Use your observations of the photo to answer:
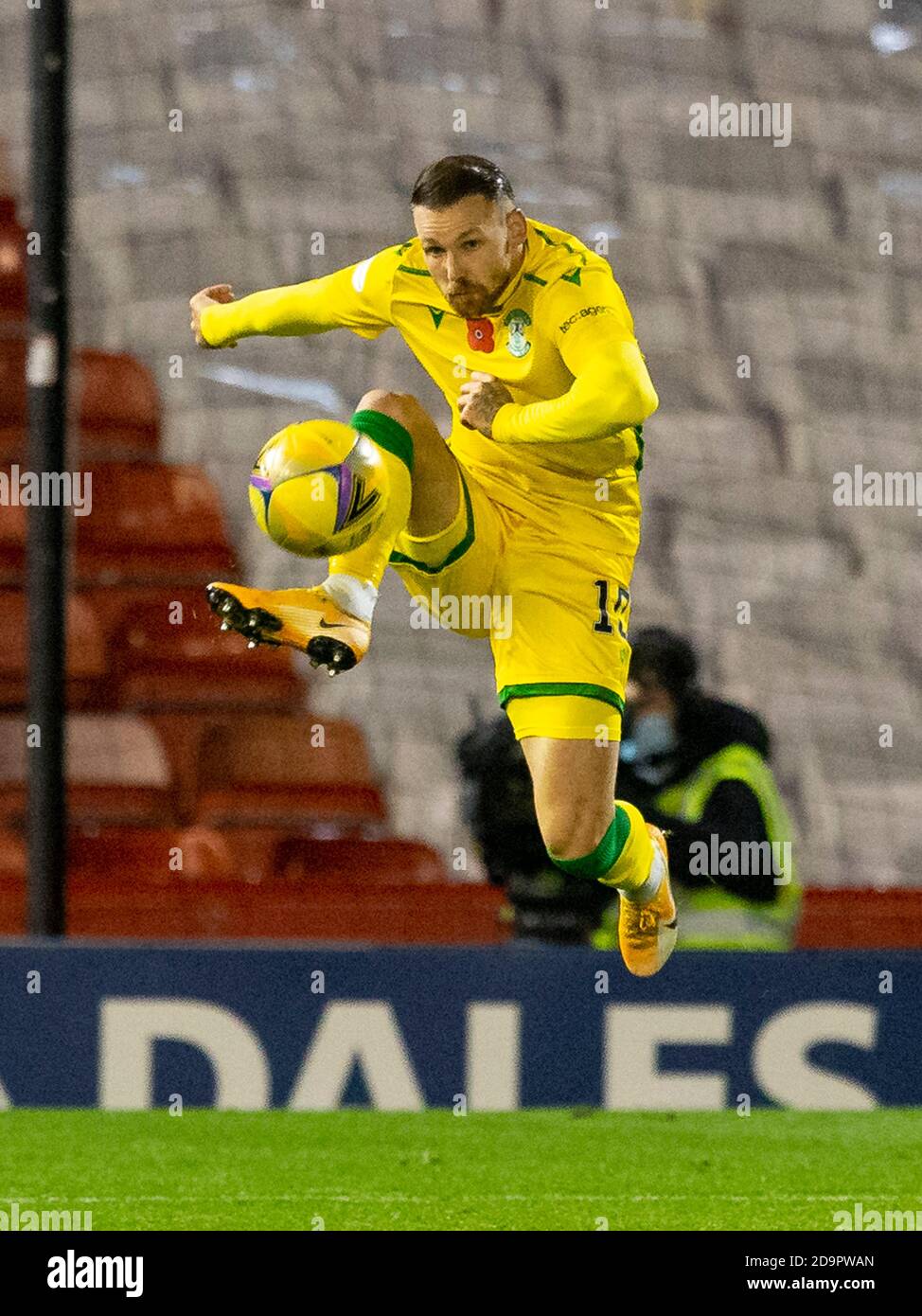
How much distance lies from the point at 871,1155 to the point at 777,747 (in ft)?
5.86

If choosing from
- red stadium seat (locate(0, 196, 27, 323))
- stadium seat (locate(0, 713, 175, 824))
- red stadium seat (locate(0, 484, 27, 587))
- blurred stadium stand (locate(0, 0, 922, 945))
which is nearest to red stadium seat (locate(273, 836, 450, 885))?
blurred stadium stand (locate(0, 0, 922, 945))

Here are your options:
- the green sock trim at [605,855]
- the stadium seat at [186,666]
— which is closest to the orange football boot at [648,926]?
the green sock trim at [605,855]

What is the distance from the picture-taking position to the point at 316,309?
474 cm

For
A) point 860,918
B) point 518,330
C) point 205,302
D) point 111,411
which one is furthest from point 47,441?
point 860,918

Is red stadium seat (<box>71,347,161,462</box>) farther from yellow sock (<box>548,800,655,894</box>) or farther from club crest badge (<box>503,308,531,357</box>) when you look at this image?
club crest badge (<box>503,308,531,357</box>)

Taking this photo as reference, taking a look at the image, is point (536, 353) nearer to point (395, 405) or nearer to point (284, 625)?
point (395, 405)

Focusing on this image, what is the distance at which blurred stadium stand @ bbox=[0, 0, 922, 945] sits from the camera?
25.4 feet

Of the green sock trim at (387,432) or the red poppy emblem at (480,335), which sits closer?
the green sock trim at (387,432)

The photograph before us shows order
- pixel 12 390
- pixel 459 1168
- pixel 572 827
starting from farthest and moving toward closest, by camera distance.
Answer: pixel 12 390 → pixel 459 1168 → pixel 572 827

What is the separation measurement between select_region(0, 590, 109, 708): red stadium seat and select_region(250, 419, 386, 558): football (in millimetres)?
4146

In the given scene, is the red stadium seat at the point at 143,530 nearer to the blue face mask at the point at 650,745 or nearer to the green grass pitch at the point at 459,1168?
the blue face mask at the point at 650,745

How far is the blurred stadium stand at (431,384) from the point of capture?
7738 millimetres

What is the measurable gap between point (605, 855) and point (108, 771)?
11.5 ft
